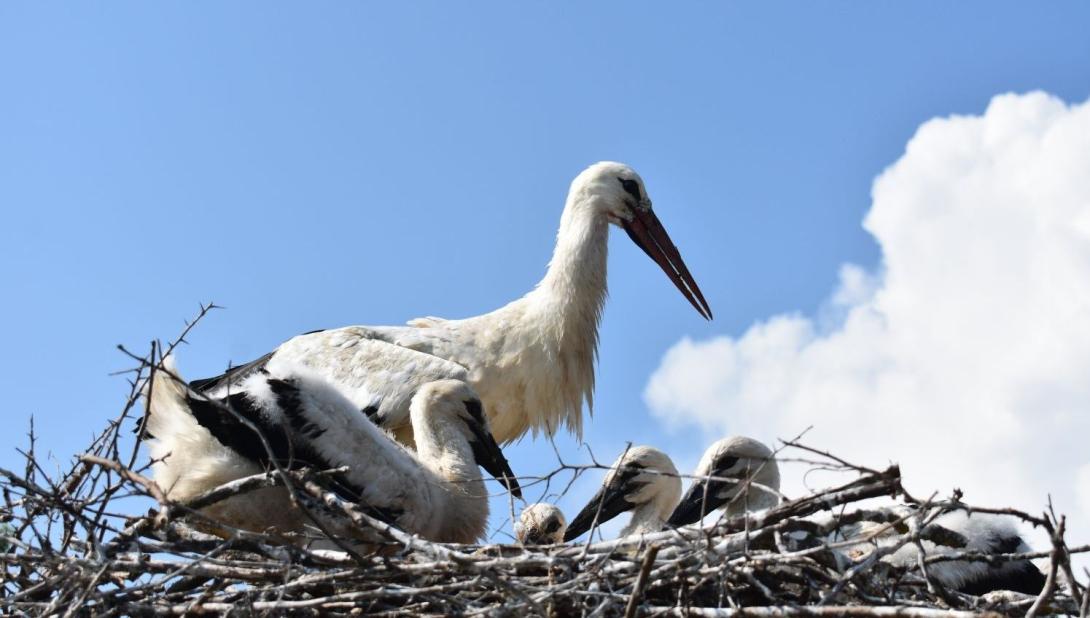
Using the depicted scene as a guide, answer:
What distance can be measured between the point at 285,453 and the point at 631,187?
2926 mm

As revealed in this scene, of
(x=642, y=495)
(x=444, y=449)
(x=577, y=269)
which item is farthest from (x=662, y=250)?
(x=444, y=449)

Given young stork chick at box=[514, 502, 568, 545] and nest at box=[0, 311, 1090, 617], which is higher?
young stork chick at box=[514, 502, 568, 545]

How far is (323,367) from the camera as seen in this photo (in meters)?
6.10

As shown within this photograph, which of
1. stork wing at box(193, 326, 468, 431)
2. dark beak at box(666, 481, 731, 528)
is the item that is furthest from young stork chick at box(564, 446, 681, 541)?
stork wing at box(193, 326, 468, 431)

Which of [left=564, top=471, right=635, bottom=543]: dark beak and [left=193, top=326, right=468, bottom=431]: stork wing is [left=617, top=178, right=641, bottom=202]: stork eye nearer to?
[left=193, top=326, right=468, bottom=431]: stork wing

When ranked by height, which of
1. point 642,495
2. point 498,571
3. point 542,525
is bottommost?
point 498,571

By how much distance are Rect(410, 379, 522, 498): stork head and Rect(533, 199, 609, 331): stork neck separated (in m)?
1.34

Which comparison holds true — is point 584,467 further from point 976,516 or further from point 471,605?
point 976,516

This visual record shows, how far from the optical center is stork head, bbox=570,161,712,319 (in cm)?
686

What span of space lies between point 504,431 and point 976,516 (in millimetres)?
2297

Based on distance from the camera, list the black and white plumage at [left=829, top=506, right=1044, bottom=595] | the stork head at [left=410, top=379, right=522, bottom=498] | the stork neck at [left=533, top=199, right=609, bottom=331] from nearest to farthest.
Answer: the black and white plumage at [left=829, top=506, right=1044, bottom=595], the stork head at [left=410, top=379, right=522, bottom=498], the stork neck at [left=533, top=199, right=609, bottom=331]

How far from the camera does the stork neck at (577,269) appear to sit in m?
6.51

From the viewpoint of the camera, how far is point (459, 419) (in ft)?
16.8

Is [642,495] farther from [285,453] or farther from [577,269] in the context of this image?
[285,453]
